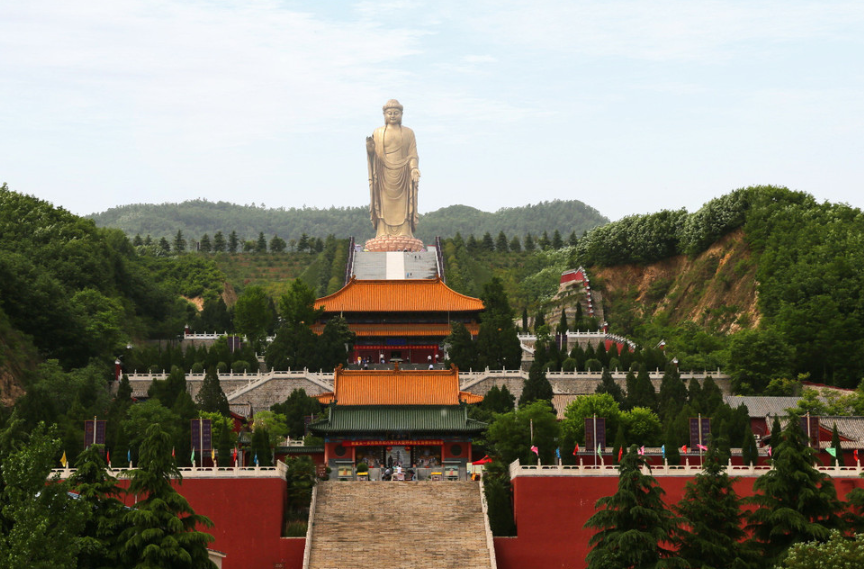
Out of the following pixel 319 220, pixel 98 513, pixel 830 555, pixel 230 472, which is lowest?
pixel 830 555

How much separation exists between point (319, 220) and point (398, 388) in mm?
116464

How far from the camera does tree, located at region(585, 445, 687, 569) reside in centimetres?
2767

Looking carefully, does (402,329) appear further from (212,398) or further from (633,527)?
(633,527)

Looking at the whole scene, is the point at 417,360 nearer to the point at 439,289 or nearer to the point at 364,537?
the point at 439,289

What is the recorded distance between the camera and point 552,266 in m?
76.2

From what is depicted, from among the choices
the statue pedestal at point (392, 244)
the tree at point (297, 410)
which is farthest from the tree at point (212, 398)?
the statue pedestal at point (392, 244)

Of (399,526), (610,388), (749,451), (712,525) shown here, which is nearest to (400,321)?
(610,388)

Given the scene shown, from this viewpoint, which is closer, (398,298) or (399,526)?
(399,526)

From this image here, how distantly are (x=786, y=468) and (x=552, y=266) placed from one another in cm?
4745

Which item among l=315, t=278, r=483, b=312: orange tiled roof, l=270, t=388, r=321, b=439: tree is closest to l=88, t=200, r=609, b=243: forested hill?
l=315, t=278, r=483, b=312: orange tiled roof

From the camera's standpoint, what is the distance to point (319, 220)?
158m

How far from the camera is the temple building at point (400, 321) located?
54719 mm

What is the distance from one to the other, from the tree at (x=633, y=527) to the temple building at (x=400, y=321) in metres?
25.7

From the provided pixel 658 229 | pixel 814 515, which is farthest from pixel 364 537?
pixel 658 229
